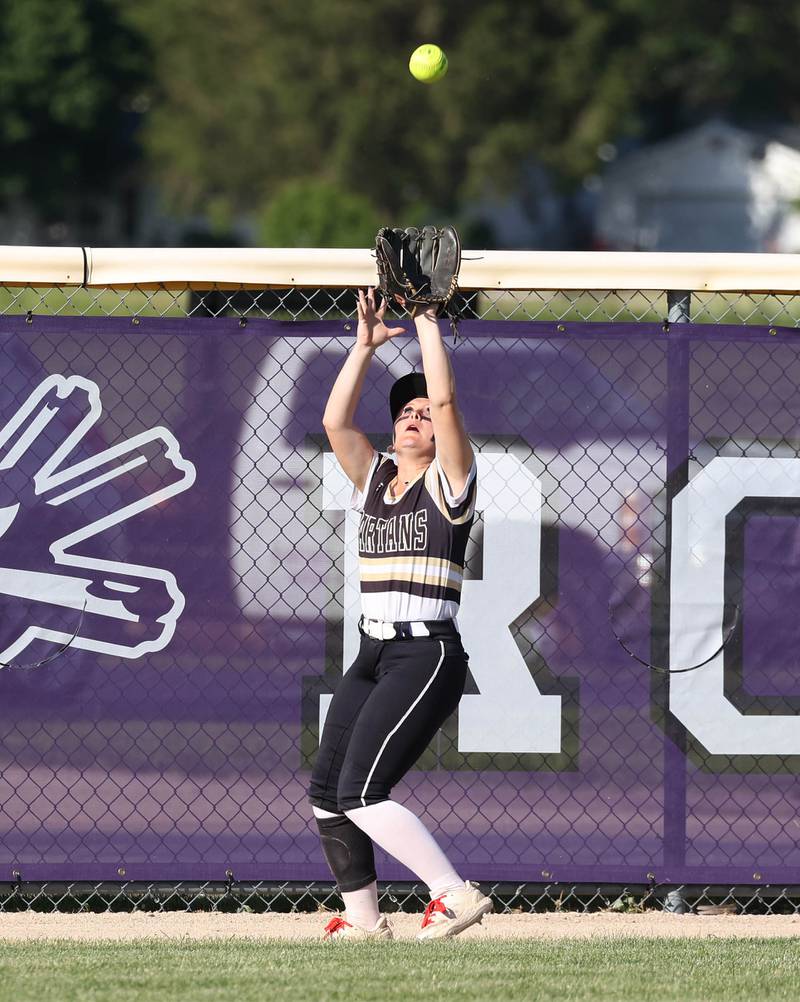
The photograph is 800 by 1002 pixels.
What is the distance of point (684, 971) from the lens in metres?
4.23

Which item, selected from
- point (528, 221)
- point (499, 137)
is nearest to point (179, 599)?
point (499, 137)

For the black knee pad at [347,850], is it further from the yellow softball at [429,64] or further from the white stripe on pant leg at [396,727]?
the yellow softball at [429,64]

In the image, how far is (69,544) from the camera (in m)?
5.26

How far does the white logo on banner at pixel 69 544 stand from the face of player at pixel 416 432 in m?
1.04

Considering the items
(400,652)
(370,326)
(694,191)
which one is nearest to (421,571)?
(400,652)

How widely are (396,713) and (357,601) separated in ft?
3.03

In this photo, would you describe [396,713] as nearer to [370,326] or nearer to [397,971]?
[397,971]

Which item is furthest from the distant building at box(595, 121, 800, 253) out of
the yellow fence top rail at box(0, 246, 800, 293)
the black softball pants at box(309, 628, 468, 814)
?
the black softball pants at box(309, 628, 468, 814)

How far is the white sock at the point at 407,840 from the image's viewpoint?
4.47 meters

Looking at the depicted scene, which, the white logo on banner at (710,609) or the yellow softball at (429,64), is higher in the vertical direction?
the yellow softball at (429,64)

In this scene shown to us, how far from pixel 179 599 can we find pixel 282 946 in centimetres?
124

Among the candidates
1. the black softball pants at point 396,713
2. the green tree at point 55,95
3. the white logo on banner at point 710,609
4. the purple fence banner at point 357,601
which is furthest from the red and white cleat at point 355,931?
the green tree at point 55,95

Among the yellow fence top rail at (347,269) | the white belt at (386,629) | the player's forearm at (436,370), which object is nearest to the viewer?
the player's forearm at (436,370)

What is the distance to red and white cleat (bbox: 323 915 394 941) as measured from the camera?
183 inches
